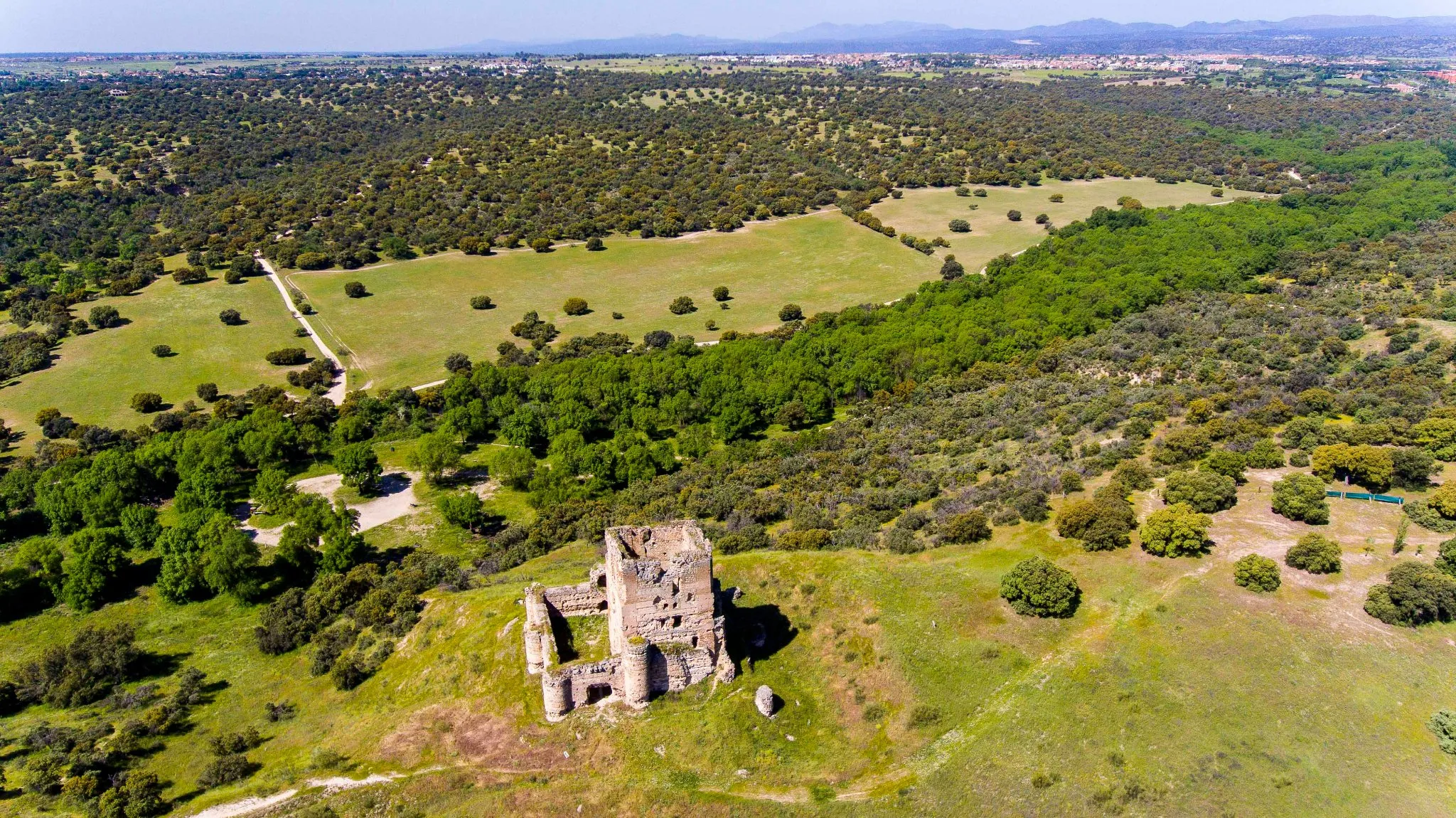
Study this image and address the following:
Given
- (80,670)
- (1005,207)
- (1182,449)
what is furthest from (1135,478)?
(1005,207)

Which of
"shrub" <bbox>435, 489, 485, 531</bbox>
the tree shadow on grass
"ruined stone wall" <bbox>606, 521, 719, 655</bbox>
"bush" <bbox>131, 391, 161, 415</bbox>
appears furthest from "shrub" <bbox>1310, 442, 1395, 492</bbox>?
"bush" <bbox>131, 391, 161, 415</bbox>

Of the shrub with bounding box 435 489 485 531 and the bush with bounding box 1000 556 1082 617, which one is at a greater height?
the bush with bounding box 1000 556 1082 617

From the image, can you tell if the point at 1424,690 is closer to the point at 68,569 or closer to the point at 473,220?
the point at 68,569

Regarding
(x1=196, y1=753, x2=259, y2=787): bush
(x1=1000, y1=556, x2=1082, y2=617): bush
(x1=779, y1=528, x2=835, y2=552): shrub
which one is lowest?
(x1=196, y1=753, x2=259, y2=787): bush

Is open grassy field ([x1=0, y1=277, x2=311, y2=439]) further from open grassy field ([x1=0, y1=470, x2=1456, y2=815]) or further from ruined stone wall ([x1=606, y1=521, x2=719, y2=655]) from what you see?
ruined stone wall ([x1=606, y1=521, x2=719, y2=655])

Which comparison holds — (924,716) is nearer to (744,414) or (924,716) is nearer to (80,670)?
(80,670)

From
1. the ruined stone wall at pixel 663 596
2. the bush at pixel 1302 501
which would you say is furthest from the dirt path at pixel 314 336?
the bush at pixel 1302 501
